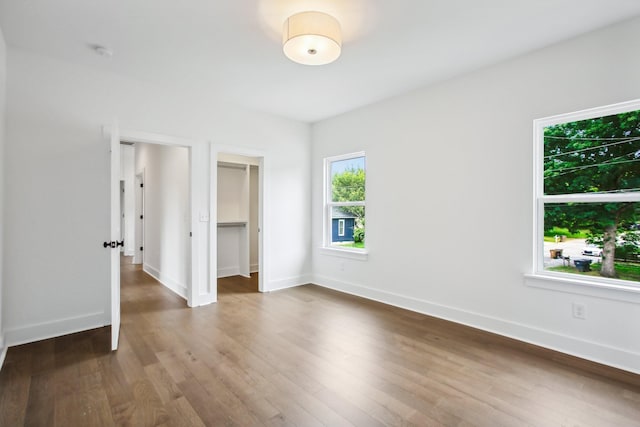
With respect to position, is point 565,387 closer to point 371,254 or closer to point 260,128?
point 371,254

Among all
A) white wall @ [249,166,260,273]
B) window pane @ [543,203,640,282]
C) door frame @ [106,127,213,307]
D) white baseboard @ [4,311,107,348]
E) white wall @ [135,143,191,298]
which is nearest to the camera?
window pane @ [543,203,640,282]

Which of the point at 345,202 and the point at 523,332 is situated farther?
the point at 345,202

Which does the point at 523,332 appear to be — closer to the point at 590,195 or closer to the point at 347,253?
the point at 590,195

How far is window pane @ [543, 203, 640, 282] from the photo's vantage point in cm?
245

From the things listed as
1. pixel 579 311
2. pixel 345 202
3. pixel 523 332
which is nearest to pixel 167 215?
pixel 345 202

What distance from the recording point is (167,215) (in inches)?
192

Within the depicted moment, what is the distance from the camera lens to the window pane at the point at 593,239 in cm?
245

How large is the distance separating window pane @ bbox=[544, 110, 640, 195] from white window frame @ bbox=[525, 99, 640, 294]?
0.05 metres

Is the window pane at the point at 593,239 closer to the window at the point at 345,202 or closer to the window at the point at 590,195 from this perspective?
the window at the point at 590,195

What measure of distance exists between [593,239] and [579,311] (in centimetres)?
62

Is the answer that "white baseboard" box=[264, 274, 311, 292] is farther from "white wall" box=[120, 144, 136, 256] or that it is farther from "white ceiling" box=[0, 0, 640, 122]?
"white wall" box=[120, 144, 136, 256]

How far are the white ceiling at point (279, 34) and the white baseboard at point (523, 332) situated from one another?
251 centimetres

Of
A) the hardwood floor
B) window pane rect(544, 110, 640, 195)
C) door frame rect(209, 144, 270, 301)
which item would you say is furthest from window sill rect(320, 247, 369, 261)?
window pane rect(544, 110, 640, 195)

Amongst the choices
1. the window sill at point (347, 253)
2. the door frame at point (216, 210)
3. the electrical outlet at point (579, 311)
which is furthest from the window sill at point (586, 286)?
the door frame at point (216, 210)
